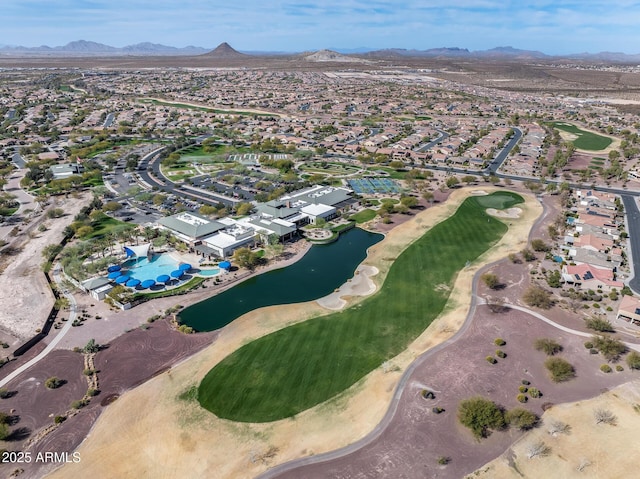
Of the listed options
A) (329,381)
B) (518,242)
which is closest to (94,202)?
(329,381)

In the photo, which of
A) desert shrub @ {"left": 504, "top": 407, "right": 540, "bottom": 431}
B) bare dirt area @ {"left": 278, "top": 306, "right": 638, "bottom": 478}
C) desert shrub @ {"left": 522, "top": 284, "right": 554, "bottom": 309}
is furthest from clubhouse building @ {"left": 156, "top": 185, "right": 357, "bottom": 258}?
desert shrub @ {"left": 504, "top": 407, "right": 540, "bottom": 431}

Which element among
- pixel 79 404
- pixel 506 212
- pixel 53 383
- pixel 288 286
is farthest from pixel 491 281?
pixel 53 383

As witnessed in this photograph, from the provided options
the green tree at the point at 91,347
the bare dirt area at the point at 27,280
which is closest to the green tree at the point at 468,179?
the green tree at the point at 91,347

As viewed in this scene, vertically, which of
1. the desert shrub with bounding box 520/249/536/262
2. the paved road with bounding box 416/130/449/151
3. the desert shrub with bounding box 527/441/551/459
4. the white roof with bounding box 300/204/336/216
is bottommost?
the desert shrub with bounding box 527/441/551/459

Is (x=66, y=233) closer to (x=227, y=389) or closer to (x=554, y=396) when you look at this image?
(x=227, y=389)

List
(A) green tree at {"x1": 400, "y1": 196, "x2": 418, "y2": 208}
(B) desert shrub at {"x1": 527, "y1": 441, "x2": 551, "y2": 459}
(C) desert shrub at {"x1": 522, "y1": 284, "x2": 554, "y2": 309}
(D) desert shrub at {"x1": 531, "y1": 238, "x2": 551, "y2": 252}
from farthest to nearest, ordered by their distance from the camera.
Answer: (A) green tree at {"x1": 400, "y1": 196, "x2": 418, "y2": 208} < (D) desert shrub at {"x1": 531, "y1": 238, "x2": 551, "y2": 252} < (C) desert shrub at {"x1": 522, "y1": 284, "x2": 554, "y2": 309} < (B) desert shrub at {"x1": 527, "y1": 441, "x2": 551, "y2": 459}

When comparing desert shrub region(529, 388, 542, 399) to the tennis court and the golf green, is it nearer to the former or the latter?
the tennis court
